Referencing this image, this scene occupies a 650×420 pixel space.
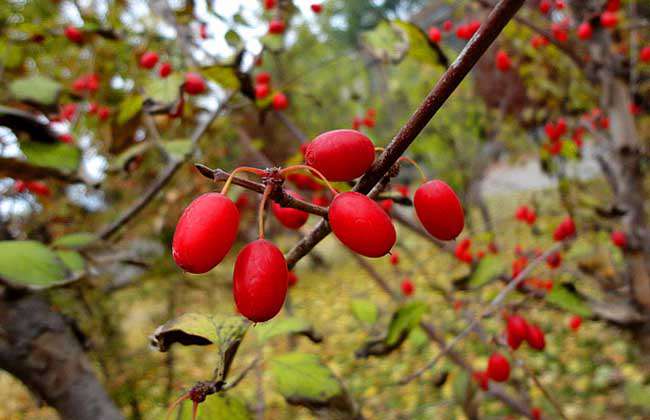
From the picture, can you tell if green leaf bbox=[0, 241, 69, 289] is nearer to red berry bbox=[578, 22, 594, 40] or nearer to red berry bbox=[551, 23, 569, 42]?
red berry bbox=[578, 22, 594, 40]

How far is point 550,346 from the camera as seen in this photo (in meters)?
3.66

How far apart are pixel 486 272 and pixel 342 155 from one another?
3.42 ft

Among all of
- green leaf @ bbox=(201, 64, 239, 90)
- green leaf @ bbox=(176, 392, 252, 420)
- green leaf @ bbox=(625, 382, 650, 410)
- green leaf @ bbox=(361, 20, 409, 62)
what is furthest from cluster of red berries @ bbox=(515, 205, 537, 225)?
green leaf @ bbox=(176, 392, 252, 420)

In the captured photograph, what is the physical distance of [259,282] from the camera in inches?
19.6

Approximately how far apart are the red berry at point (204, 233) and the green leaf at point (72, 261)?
0.59 m

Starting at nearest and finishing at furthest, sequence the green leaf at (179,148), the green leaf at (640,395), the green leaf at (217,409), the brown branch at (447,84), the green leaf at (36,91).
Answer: the brown branch at (447,84), the green leaf at (217,409), the green leaf at (36,91), the green leaf at (179,148), the green leaf at (640,395)

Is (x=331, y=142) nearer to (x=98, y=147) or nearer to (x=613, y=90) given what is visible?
(x=613, y=90)

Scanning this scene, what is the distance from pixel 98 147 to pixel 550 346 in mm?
3590

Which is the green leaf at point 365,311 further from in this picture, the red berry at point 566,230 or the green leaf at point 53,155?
the green leaf at point 53,155

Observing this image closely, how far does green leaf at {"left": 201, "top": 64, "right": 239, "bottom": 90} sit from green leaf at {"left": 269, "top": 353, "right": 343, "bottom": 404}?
678 millimetres

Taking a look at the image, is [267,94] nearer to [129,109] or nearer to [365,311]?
[129,109]

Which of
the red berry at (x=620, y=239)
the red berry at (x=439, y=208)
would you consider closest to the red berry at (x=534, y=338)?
the red berry at (x=620, y=239)

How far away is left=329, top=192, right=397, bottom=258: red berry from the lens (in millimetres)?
490

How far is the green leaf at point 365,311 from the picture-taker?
147cm
